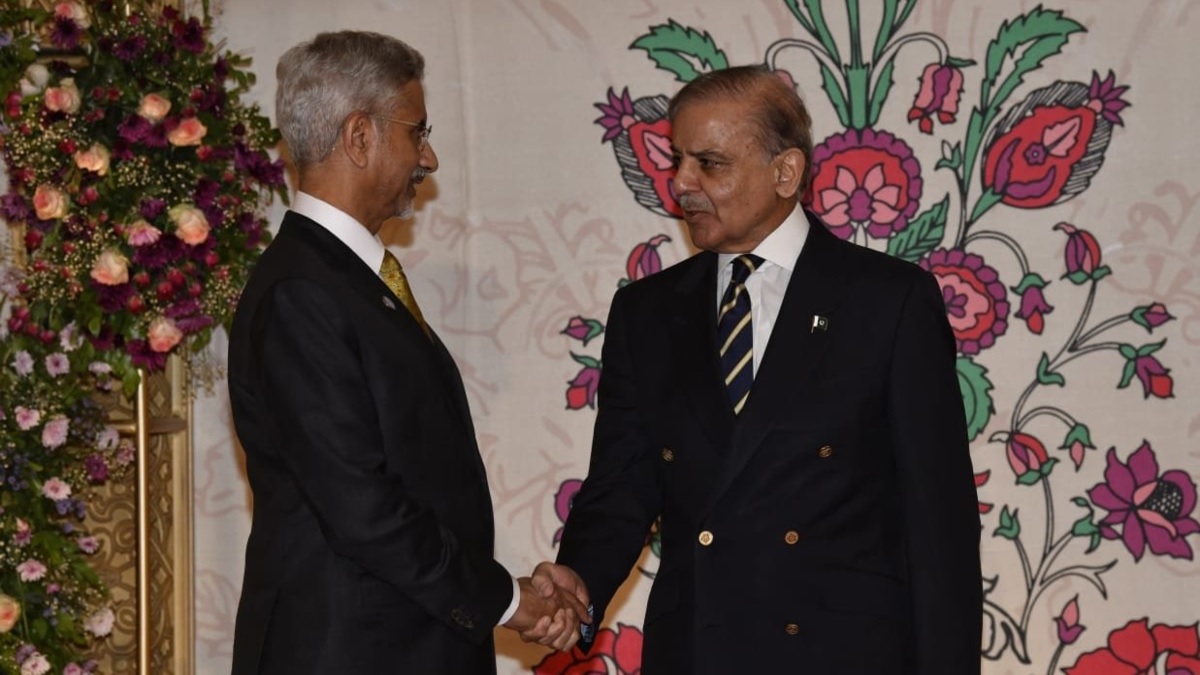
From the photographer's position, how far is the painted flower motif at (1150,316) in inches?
140

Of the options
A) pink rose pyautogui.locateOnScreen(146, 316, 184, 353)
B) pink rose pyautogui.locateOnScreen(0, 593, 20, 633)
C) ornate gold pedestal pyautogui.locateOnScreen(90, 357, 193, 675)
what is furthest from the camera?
ornate gold pedestal pyautogui.locateOnScreen(90, 357, 193, 675)

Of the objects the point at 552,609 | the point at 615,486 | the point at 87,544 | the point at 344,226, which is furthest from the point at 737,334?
the point at 87,544

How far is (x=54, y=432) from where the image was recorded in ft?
11.3

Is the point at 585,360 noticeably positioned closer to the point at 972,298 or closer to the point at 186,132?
the point at 972,298

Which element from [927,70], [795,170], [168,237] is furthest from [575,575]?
[927,70]

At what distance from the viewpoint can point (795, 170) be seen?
8.93 ft

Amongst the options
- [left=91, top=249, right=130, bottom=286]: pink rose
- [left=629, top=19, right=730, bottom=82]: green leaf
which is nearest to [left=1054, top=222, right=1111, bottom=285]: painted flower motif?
[left=629, top=19, right=730, bottom=82]: green leaf

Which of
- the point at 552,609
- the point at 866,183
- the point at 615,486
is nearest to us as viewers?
the point at 552,609

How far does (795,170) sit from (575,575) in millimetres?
930

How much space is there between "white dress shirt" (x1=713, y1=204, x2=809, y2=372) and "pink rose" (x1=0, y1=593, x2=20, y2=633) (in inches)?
72.9

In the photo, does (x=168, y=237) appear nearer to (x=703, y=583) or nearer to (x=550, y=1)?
(x=550, y=1)

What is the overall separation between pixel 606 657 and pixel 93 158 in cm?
187

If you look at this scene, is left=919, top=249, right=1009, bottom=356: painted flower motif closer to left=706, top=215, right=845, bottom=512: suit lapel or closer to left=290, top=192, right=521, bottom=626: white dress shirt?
left=706, top=215, right=845, bottom=512: suit lapel

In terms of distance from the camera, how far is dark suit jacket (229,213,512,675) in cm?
227
